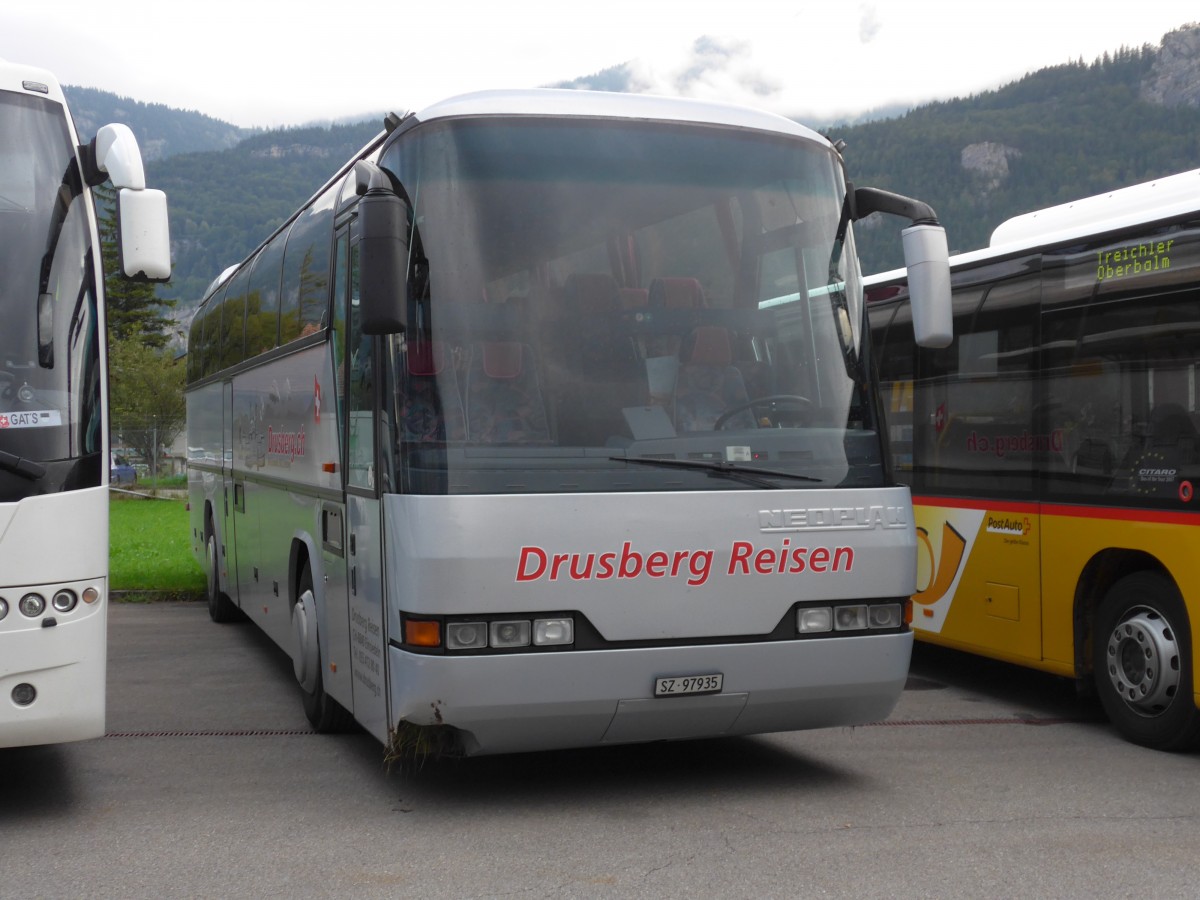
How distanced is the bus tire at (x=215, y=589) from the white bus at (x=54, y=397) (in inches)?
269

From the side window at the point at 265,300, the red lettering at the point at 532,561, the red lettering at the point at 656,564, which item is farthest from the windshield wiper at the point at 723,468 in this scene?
the side window at the point at 265,300

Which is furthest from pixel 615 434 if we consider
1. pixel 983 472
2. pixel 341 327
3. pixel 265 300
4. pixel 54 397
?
pixel 265 300

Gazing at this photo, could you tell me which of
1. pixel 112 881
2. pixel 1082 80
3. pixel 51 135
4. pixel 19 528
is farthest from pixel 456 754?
pixel 1082 80

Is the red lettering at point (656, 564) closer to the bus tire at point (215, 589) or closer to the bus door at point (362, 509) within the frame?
the bus door at point (362, 509)

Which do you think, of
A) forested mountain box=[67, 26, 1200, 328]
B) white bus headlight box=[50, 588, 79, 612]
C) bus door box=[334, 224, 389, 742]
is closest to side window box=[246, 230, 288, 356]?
bus door box=[334, 224, 389, 742]

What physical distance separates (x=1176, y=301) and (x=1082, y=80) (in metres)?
143

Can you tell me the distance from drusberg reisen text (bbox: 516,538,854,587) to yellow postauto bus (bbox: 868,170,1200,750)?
1.75 meters

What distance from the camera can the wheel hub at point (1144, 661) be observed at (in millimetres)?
7457

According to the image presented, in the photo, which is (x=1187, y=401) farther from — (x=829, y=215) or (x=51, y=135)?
(x=51, y=135)

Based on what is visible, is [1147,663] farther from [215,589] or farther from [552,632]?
[215,589]

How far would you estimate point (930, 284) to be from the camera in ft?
20.9

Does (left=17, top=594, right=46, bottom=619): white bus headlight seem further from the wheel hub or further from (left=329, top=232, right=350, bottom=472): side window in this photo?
the wheel hub

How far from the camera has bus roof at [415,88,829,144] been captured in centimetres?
609

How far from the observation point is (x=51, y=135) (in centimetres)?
616
